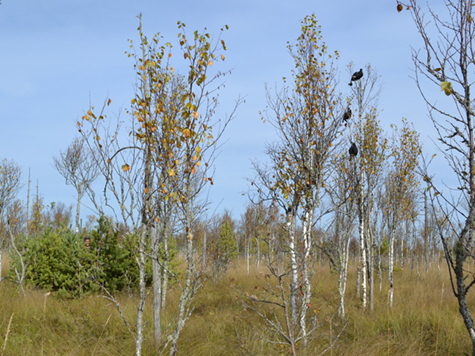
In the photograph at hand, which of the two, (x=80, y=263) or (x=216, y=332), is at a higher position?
(x=80, y=263)

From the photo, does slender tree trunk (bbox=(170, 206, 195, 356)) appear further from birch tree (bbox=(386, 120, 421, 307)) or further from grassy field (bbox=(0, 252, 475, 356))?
birch tree (bbox=(386, 120, 421, 307))

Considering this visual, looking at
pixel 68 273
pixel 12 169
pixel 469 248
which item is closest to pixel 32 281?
pixel 68 273

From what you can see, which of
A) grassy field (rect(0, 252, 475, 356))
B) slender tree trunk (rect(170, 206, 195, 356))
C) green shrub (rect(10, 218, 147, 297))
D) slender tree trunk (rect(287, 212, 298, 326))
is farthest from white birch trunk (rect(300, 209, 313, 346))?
green shrub (rect(10, 218, 147, 297))

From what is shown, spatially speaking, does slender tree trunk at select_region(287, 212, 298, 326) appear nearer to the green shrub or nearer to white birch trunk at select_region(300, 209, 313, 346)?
white birch trunk at select_region(300, 209, 313, 346)

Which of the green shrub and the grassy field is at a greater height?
the green shrub

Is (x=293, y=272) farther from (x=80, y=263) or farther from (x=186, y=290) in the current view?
(x=80, y=263)

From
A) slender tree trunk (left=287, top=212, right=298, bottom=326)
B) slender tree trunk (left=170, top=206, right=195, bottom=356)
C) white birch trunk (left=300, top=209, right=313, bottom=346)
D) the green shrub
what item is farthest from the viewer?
the green shrub

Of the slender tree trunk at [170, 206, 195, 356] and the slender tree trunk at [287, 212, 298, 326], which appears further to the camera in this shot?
the slender tree trunk at [287, 212, 298, 326]

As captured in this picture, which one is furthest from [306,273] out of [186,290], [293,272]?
[186,290]

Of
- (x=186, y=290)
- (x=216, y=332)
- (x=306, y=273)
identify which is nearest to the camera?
(x=186, y=290)

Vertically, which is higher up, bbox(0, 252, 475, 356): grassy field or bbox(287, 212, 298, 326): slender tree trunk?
bbox(287, 212, 298, 326): slender tree trunk

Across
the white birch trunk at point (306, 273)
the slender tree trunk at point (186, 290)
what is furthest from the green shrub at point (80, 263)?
the slender tree trunk at point (186, 290)

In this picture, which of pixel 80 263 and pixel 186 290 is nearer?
pixel 186 290

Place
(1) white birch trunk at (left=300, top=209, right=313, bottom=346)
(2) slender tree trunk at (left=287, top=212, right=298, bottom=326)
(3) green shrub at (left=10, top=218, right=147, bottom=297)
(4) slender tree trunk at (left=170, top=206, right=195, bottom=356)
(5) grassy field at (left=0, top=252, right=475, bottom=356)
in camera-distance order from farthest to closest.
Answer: (3) green shrub at (left=10, top=218, right=147, bottom=297) < (2) slender tree trunk at (left=287, top=212, right=298, bottom=326) < (5) grassy field at (left=0, top=252, right=475, bottom=356) < (1) white birch trunk at (left=300, top=209, right=313, bottom=346) < (4) slender tree trunk at (left=170, top=206, right=195, bottom=356)
